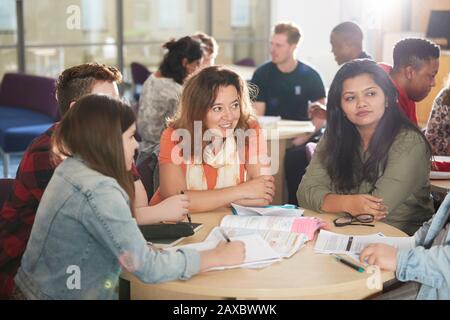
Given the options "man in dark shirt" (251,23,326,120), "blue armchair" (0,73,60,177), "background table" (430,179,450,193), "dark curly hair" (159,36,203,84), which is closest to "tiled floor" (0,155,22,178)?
"blue armchair" (0,73,60,177)

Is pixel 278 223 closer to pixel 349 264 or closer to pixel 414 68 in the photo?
pixel 349 264

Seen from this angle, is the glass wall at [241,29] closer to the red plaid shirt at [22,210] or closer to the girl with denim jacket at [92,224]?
the red plaid shirt at [22,210]

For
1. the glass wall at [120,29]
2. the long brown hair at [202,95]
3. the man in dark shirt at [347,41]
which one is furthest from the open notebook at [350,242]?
the glass wall at [120,29]

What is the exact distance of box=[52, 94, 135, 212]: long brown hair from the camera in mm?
1873

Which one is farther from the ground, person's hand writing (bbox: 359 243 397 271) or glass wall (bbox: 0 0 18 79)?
glass wall (bbox: 0 0 18 79)

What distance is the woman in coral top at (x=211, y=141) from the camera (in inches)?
114

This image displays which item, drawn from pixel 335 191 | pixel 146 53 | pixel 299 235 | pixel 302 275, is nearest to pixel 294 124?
pixel 335 191

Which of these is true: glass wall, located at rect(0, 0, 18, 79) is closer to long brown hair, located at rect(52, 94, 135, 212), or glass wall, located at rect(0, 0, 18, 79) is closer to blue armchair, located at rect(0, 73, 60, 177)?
blue armchair, located at rect(0, 73, 60, 177)

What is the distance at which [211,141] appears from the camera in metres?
2.97

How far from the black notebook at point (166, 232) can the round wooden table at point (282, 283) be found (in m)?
0.16

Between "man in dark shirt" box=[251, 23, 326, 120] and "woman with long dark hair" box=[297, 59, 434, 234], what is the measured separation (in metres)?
2.65

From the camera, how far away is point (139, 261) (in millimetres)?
1848

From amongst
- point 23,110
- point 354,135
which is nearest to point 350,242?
point 354,135

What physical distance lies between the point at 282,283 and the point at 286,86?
389 centimetres
